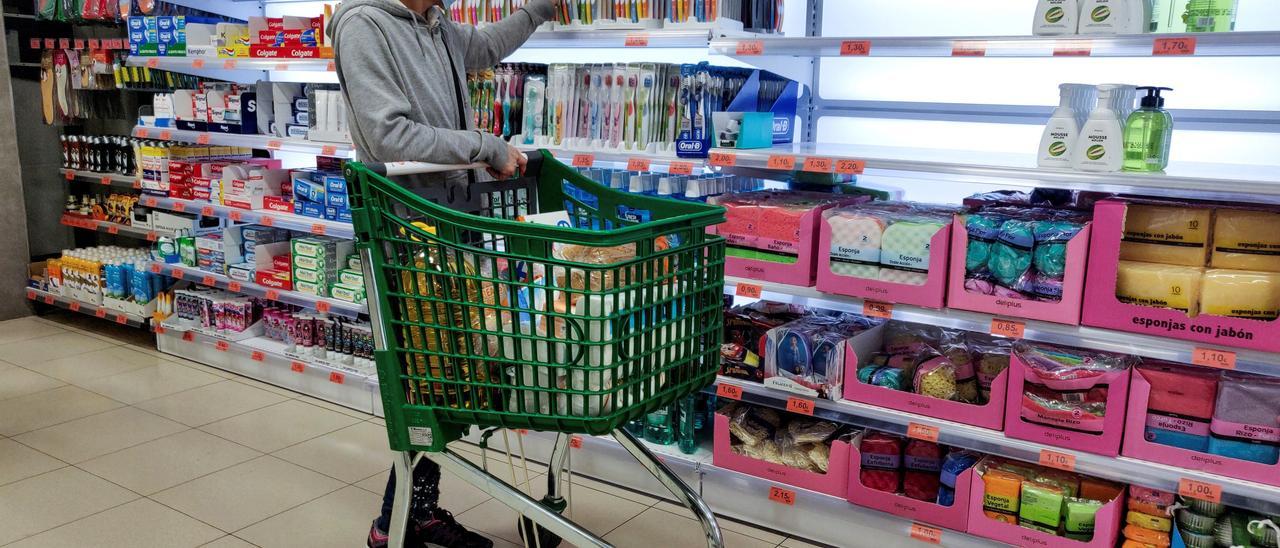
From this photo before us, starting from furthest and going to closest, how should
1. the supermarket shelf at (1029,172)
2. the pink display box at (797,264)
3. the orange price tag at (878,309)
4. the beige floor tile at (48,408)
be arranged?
1. the beige floor tile at (48,408)
2. the pink display box at (797,264)
3. the orange price tag at (878,309)
4. the supermarket shelf at (1029,172)

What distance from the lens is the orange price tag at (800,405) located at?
299 centimetres

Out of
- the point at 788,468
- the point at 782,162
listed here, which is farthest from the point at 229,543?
the point at 782,162

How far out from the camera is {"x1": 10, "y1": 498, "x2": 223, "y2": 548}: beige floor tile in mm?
3031

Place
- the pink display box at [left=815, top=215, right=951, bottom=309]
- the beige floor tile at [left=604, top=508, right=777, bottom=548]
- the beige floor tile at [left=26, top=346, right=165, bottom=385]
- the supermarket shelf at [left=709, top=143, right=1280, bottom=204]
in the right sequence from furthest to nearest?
the beige floor tile at [left=26, top=346, right=165, bottom=385] → the beige floor tile at [left=604, top=508, right=777, bottom=548] → the pink display box at [left=815, top=215, right=951, bottom=309] → the supermarket shelf at [left=709, top=143, right=1280, bottom=204]

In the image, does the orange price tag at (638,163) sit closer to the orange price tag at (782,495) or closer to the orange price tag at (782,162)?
the orange price tag at (782,162)

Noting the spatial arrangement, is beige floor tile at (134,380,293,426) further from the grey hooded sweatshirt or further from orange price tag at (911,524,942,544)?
orange price tag at (911,524,942,544)

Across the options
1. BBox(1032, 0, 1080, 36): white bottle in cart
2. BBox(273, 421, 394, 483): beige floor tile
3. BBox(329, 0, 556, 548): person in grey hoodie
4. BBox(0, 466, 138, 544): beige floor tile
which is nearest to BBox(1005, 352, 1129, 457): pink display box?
BBox(1032, 0, 1080, 36): white bottle in cart

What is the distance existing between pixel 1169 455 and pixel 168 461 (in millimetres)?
3416

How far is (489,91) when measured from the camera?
12.1 ft

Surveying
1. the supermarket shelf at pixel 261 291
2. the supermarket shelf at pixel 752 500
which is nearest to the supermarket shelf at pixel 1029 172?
the supermarket shelf at pixel 752 500

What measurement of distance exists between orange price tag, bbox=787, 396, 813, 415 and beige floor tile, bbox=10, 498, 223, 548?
1.88 metres

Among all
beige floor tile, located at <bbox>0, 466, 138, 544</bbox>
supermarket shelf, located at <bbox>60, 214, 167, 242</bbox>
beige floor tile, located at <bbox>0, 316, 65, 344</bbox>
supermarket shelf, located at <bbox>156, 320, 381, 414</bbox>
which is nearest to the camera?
beige floor tile, located at <bbox>0, 466, 138, 544</bbox>

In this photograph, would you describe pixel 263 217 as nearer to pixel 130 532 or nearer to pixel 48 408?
pixel 48 408

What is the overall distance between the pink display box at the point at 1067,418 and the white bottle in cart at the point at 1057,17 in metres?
0.88
